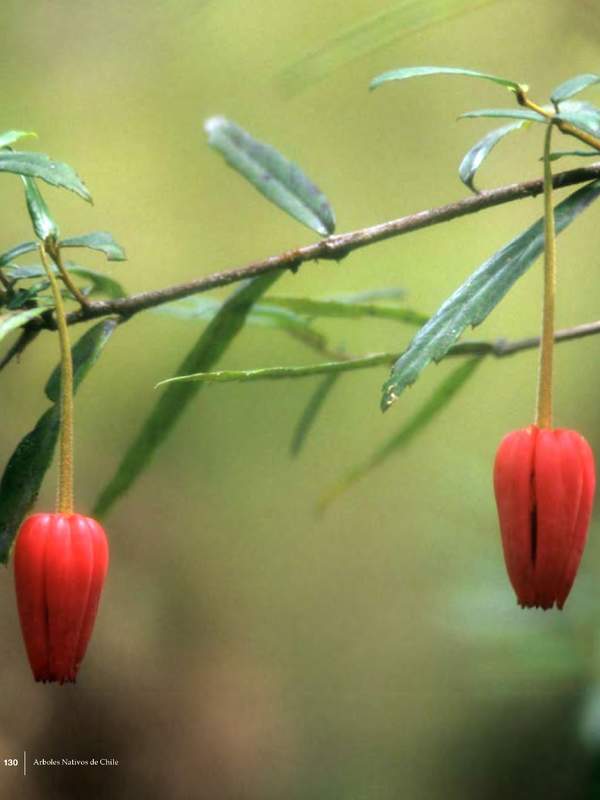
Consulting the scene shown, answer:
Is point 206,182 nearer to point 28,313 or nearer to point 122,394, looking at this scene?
point 122,394

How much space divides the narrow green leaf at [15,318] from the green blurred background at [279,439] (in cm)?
125

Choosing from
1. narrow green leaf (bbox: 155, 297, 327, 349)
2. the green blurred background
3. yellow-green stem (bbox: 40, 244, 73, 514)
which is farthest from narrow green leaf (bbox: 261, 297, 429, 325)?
the green blurred background

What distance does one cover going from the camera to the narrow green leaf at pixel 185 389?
67 cm

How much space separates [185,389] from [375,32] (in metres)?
0.27

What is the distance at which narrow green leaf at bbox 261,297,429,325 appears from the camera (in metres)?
0.79

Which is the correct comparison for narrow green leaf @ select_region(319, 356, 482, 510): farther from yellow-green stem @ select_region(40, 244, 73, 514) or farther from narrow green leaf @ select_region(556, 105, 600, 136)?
yellow-green stem @ select_region(40, 244, 73, 514)

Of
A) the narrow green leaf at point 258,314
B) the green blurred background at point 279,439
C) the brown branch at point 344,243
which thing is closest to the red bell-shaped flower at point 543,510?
the brown branch at point 344,243

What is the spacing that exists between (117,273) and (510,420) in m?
0.80

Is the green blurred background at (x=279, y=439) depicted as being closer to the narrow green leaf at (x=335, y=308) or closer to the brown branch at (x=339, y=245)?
the narrow green leaf at (x=335, y=308)

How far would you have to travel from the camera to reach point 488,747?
6.76 ft

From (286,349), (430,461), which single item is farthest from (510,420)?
(286,349)

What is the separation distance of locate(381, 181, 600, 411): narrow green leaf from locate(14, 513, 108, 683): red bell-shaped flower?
0.17 meters

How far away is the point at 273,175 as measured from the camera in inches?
28.2

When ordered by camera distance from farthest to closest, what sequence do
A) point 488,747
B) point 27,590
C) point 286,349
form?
point 488,747 < point 286,349 < point 27,590
